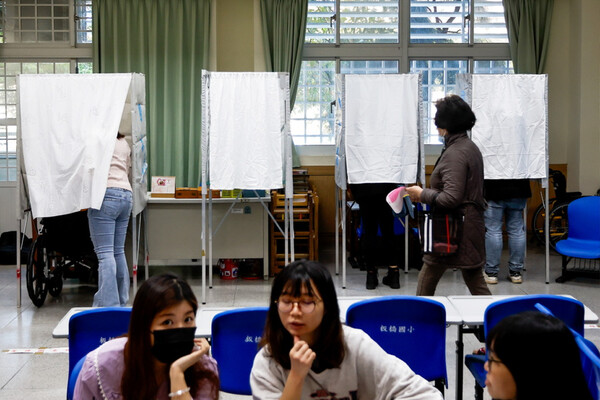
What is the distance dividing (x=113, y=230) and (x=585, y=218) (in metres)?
4.10

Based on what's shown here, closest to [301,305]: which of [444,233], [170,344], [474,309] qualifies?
[170,344]

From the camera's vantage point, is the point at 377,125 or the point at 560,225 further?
the point at 560,225

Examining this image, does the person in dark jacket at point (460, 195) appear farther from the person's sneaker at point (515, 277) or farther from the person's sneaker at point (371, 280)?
the person's sneaker at point (515, 277)

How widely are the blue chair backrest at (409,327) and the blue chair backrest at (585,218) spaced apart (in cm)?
414

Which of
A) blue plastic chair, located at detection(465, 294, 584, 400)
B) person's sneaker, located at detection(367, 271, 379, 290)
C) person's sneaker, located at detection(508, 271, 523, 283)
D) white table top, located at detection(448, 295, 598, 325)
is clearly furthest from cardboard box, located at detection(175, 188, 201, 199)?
blue plastic chair, located at detection(465, 294, 584, 400)

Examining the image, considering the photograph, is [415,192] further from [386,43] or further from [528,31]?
[528,31]

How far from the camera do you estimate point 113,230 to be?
519 cm

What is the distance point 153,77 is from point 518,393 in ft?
23.7

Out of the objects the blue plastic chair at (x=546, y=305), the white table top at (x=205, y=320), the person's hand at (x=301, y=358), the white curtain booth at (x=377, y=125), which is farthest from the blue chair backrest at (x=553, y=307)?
the white curtain booth at (x=377, y=125)

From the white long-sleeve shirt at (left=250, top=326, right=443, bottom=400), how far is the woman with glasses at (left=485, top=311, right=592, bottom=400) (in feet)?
1.72

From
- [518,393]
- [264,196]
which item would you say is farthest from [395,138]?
[518,393]

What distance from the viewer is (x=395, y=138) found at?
6094 millimetres

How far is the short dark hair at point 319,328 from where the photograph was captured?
199 cm

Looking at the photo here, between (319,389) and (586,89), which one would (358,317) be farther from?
(586,89)
